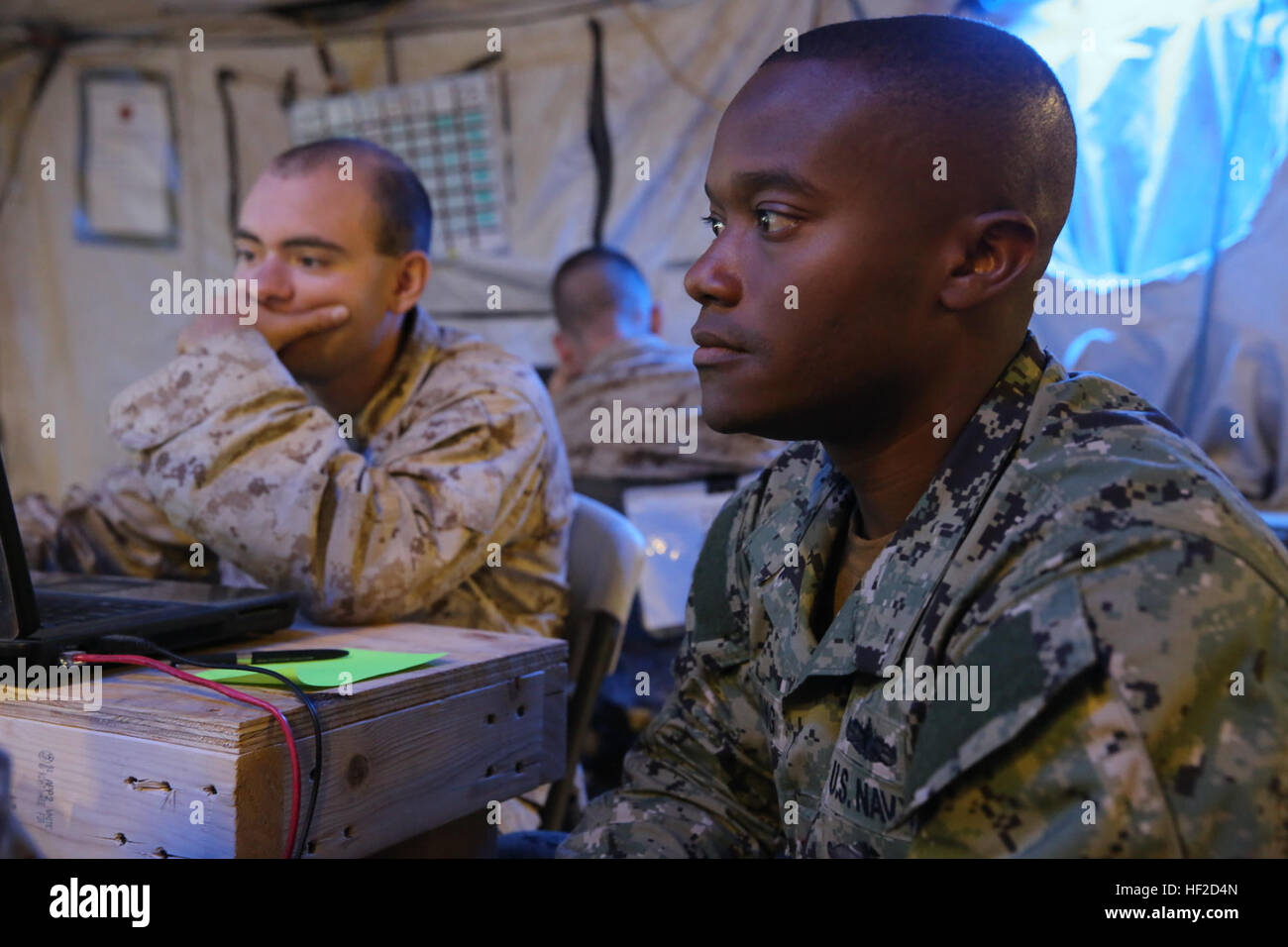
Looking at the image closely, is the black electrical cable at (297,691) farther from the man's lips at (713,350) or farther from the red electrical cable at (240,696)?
the man's lips at (713,350)

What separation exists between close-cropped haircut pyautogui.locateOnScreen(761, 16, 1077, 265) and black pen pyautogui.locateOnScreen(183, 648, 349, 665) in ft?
2.08

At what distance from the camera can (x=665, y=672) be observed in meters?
2.55

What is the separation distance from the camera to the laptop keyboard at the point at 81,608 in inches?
37.7

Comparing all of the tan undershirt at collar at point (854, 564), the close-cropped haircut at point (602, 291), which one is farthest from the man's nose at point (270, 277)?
the close-cropped haircut at point (602, 291)

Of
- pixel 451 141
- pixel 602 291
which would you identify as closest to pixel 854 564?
pixel 602 291

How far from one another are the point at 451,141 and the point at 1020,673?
10.6 ft

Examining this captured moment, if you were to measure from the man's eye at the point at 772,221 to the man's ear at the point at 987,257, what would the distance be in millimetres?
127

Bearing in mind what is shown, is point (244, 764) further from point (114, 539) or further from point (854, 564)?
point (114, 539)

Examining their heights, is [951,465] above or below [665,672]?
above

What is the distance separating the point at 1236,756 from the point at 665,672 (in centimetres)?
199

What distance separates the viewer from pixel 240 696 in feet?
2.67
